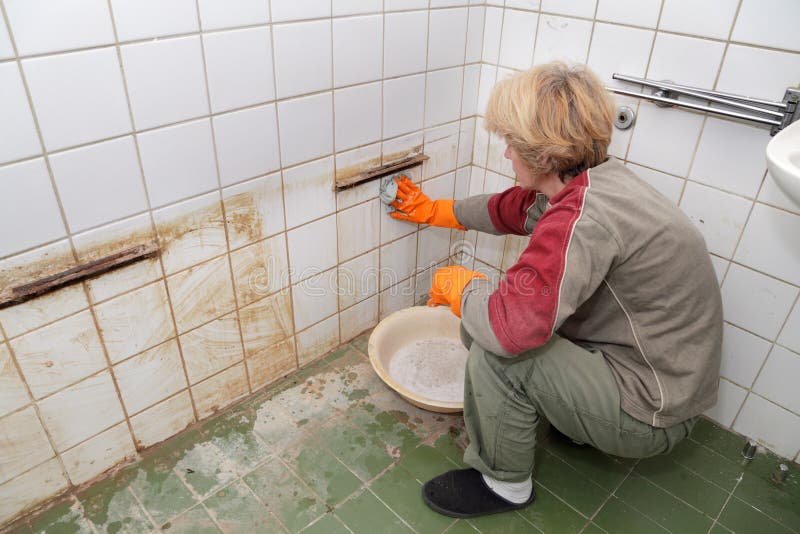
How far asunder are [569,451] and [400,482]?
0.48 m

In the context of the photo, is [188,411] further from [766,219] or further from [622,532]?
[766,219]

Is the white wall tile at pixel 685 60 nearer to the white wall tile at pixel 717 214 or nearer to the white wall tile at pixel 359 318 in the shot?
the white wall tile at pixel 717 214

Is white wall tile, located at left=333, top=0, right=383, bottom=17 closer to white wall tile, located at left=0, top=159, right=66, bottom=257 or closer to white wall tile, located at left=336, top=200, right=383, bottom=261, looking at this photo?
white wall tile, located at left=336, top=200, right=383, bottom=261

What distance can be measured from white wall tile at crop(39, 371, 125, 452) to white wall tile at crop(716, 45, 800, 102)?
1615 millimetres

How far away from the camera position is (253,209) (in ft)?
4.73

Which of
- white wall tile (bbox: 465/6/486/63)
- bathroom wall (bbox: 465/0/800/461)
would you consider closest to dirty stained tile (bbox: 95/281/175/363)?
white wall tile (bbox: 465/6/486/63)

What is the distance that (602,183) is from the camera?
1.13 metres

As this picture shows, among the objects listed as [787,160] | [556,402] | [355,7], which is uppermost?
[355,7]

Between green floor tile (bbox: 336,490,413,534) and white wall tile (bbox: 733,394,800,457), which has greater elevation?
white wall tile (bbox: 733,394,800,457)

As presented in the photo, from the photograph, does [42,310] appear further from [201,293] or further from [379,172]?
[379,172]

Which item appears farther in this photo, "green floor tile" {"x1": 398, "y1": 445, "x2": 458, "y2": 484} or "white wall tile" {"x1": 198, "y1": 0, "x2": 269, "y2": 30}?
"green floor tile" {"x1": 398, "y1": 445, "x2": 458, "y2": 484}

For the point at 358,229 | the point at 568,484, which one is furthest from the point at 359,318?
the point at 568,484

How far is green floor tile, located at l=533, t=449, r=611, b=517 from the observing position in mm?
1445

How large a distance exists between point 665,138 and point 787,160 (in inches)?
19.2
